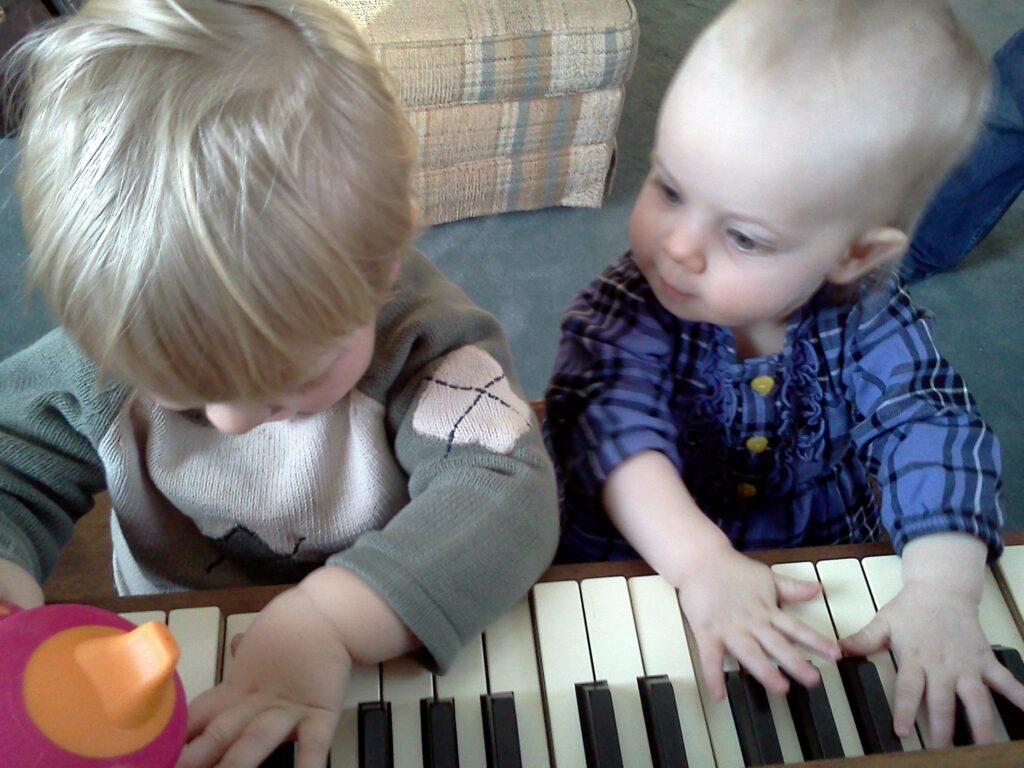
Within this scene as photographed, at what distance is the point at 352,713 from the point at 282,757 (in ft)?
0.18

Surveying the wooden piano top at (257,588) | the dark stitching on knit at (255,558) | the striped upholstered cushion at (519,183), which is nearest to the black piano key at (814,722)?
the wooden piano top at (257,588)

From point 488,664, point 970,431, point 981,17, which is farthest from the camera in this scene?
point 981,17

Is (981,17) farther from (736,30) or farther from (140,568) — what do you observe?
(140,568)

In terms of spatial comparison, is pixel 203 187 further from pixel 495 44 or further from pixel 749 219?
pixel 495 44

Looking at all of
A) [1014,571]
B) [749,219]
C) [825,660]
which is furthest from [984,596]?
[749,219]

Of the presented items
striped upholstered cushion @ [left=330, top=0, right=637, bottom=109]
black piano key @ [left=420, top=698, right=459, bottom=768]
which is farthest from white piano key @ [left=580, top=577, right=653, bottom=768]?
striped upholstered cushion @ [left=330, top=0, right=637, bottom=109]

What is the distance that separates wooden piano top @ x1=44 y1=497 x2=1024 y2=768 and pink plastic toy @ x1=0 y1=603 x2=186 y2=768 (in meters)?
0.26

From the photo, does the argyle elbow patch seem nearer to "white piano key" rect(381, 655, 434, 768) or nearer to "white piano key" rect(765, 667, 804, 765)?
"white piano key" rect(381, 655, 434, 768)

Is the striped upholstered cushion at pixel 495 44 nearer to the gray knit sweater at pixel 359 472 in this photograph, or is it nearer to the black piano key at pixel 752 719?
the gray knit sweater at pixel 359 472

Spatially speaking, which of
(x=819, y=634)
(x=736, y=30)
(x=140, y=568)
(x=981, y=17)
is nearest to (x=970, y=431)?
(x=819, y=634)

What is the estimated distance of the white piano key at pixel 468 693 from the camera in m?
0.61

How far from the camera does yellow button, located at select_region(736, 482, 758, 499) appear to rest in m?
0.98

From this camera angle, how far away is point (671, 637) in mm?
685

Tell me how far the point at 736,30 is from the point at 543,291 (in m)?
1.23
